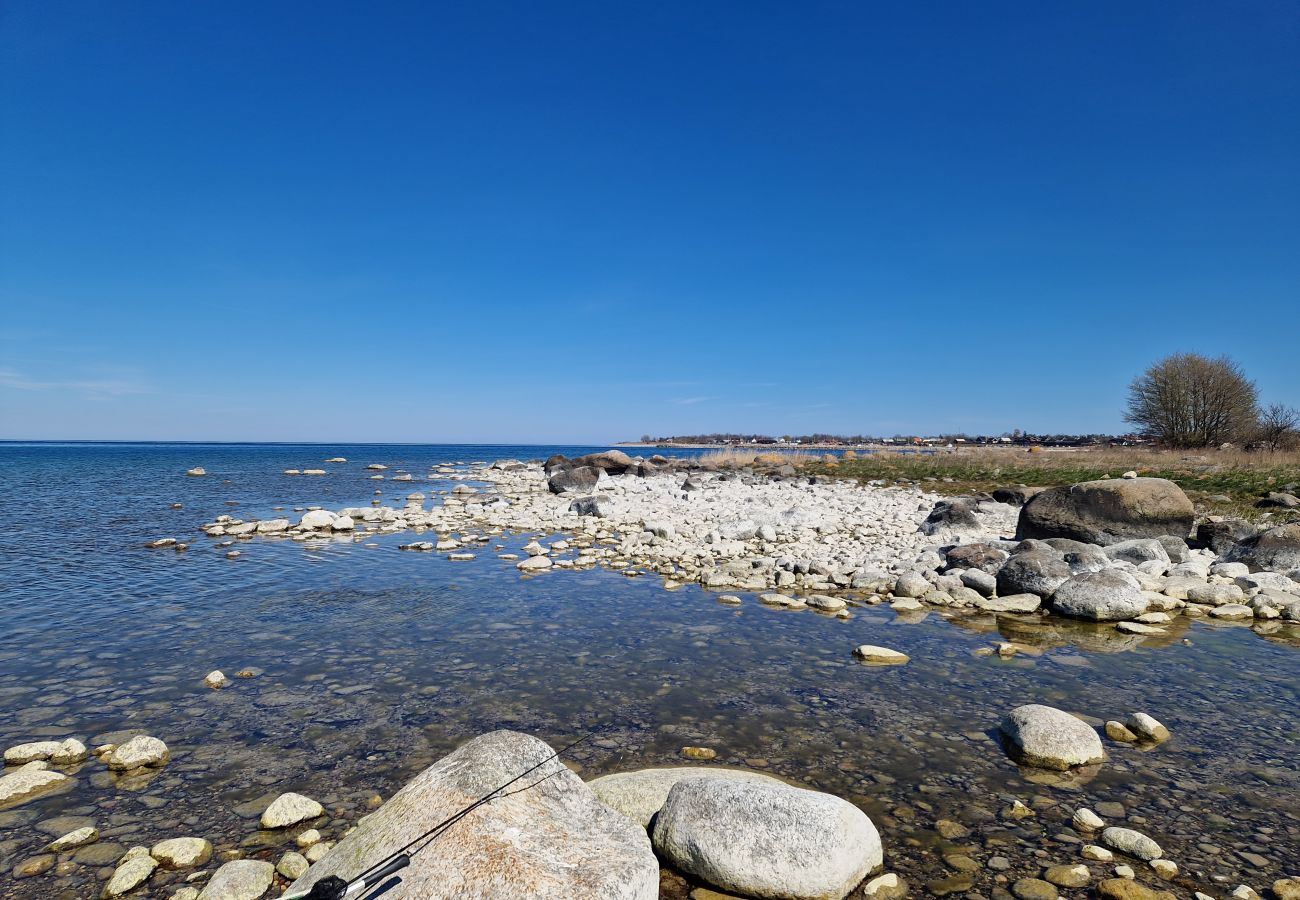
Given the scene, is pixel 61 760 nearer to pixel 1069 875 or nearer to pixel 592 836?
pixel 592 836

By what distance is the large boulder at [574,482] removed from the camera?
→ 33.7 meters

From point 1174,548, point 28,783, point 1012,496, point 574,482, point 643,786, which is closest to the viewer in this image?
point 643,786

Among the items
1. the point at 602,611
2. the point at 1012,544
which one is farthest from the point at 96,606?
the point at 1012,544

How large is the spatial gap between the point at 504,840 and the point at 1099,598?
11.4 m

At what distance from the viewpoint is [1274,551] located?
13.9 meters

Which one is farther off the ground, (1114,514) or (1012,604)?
(1114,514)

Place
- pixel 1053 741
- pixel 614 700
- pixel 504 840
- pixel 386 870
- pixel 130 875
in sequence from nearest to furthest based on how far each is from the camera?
1. pixel 386 870
2. pixel 504 840
3. pixel 130 875
4. pixel 1053 741
5. pixel 614 700

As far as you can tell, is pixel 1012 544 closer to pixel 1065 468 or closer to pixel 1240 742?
pixel 1240 742

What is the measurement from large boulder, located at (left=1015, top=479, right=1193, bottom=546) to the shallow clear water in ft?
17.9

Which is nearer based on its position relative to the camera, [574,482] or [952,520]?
[952,520]

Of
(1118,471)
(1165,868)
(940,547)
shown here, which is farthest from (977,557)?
(1118,471)

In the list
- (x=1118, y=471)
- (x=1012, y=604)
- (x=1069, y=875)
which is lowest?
(x=1012, y=604)

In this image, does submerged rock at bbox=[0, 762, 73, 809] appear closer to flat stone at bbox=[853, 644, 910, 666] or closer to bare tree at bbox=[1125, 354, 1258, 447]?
flat stone at bbox=[853, 644, 910, 666]

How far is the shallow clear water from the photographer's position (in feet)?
15.8
